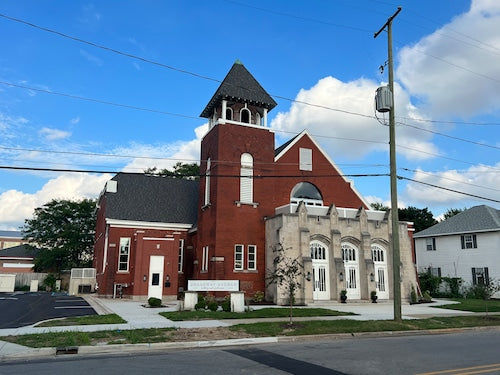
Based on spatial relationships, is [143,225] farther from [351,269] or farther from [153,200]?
[351,269]

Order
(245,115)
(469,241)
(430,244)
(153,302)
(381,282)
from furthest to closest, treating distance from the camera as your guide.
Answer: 1. (430,244)
2. (469,241)
3. (245,115)
4. (381,282)
5. (153,302)

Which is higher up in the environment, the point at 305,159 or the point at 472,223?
the point at 305,159

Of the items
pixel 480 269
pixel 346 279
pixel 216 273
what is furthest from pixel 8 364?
pixel 480 269

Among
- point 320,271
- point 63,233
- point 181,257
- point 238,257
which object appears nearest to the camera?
point 320,271

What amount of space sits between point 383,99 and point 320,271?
12.4 metres

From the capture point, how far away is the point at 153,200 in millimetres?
34219

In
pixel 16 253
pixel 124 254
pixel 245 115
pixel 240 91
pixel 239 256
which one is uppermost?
pixel 240 91

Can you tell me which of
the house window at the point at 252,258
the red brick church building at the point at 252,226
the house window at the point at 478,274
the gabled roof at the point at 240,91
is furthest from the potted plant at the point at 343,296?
the house window at the point at 478,274

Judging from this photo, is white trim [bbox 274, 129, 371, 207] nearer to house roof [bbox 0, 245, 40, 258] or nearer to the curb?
the curb

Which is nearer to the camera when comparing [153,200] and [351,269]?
[351,269]

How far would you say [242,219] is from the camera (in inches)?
1097

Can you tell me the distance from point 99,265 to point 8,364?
2647cm

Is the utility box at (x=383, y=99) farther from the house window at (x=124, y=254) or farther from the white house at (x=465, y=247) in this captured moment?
the white house at (x=465, y=247)

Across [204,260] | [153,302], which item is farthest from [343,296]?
[153,302]
